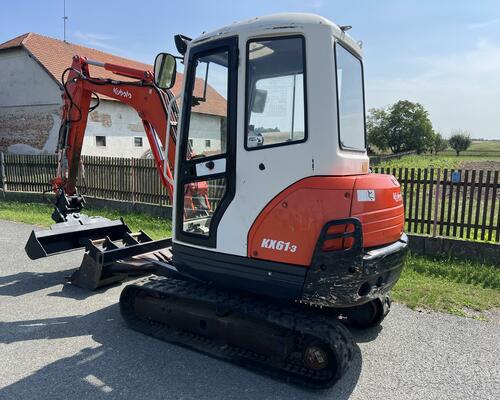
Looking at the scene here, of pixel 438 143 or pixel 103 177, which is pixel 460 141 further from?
pixel 103 177

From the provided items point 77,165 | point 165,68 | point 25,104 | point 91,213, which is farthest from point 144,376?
point 25,104

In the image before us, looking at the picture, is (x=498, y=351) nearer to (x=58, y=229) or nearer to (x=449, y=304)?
(x=449, y=304)

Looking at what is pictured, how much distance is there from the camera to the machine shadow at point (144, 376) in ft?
10.5

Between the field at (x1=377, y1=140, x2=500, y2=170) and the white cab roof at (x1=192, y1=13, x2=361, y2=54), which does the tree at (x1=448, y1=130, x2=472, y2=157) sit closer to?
the field at (x1=377, y1=140, x2=500, y2=170)

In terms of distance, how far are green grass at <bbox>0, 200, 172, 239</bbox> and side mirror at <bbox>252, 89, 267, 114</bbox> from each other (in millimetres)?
5382

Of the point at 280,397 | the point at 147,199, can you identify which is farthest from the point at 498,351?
the point at 147,199

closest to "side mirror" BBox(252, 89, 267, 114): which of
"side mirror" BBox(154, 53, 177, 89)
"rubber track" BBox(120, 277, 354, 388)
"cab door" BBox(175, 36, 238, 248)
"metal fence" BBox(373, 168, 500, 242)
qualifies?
"cab door" BBox(175, 36, 238, 248)

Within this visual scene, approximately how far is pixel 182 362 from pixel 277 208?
164cm

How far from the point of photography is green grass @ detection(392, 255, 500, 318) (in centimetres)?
A: 502

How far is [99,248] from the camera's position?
17.5ft

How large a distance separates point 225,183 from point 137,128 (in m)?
22.1

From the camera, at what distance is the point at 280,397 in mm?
3170

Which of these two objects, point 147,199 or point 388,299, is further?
point 147,199

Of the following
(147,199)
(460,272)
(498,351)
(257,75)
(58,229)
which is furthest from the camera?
(147,199)
